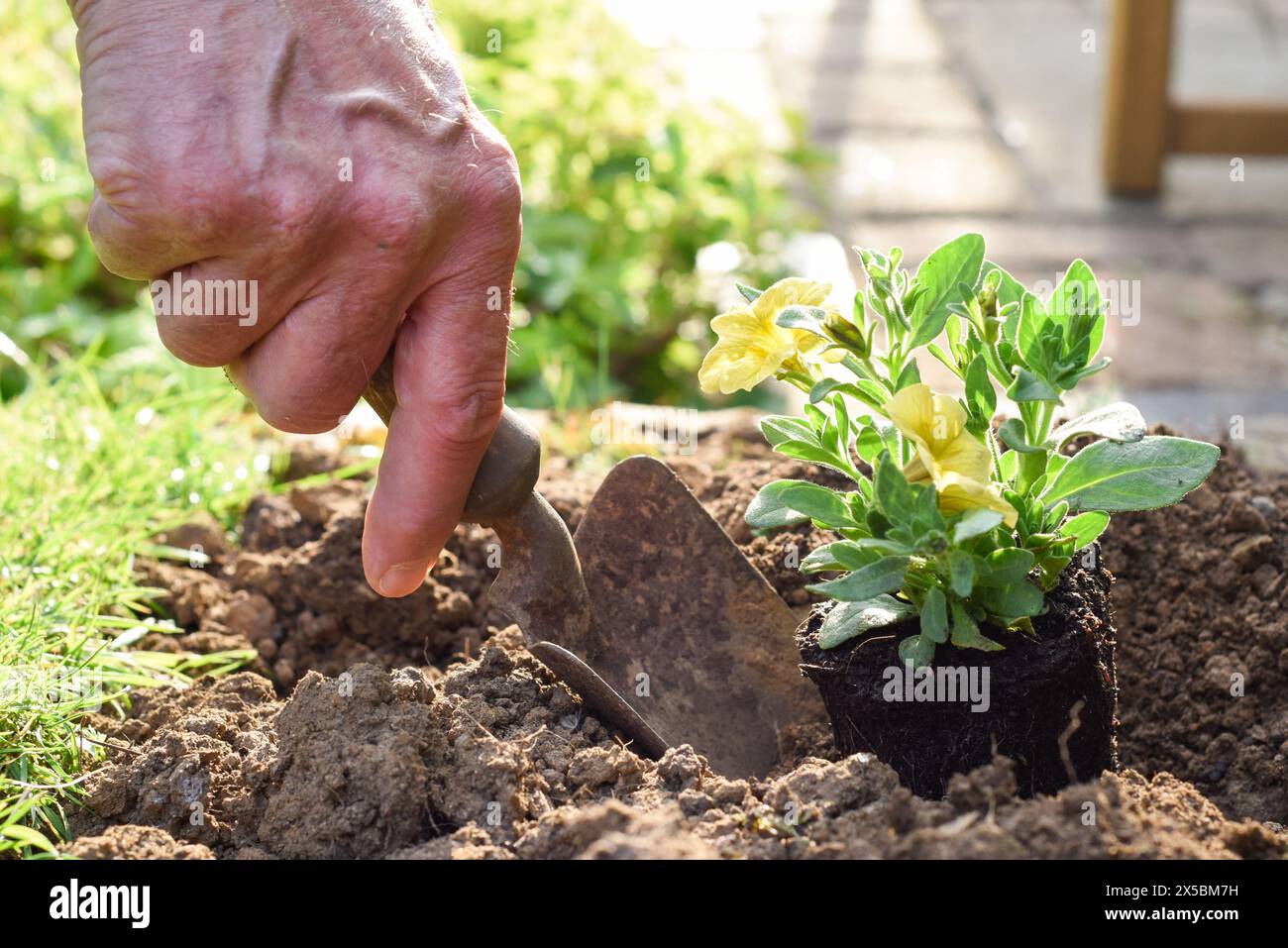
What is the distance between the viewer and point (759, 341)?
1682 millimetres

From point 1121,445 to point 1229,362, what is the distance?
2991 mm

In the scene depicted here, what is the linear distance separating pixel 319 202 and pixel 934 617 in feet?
2.60

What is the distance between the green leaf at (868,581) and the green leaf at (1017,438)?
0.55 feet

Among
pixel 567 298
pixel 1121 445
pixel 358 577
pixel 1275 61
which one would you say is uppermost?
pixel 1275 61

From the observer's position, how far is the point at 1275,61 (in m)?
6.45

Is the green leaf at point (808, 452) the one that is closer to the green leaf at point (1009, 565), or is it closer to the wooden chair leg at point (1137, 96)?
the green leaf at point (1009, 565)

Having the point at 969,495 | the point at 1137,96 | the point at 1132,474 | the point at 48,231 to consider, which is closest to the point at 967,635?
the point at 969,495

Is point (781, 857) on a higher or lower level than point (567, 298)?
lower

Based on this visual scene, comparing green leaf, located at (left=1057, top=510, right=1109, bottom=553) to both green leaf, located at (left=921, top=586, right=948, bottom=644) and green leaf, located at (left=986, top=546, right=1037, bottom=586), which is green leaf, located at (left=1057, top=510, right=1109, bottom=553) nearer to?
green leaf, located at (left=986, top=546, right=1037, bottom=586)

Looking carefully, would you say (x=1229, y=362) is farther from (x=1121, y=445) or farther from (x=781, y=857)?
(x=781, y=857)

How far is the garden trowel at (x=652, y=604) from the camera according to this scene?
6.23ft

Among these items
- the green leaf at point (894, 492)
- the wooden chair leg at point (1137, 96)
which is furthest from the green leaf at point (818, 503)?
the wooden chair leg at point (1137, 96)

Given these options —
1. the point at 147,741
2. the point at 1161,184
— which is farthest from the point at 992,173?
the point at 147,741

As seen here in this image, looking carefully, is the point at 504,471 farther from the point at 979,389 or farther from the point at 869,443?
the point at 979,389
